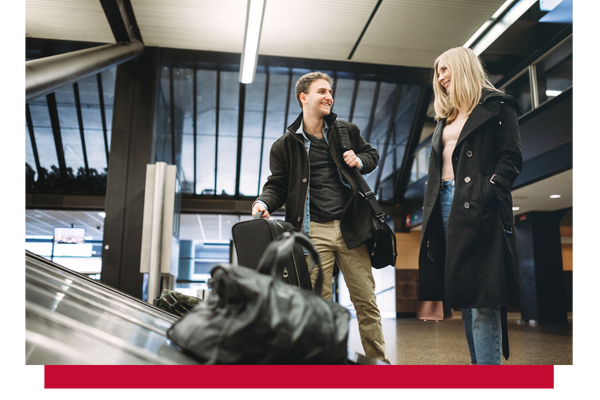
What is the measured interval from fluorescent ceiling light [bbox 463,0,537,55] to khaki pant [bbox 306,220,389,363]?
5.18 metres

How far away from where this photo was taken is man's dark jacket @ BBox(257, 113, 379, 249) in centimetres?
233

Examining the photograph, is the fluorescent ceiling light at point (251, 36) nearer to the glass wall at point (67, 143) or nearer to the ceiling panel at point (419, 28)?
the ceiling panel at point (419, 28)

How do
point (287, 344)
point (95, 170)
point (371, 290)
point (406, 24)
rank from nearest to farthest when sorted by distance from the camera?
1. point (287, 344)
2. point (371, 290)
3. point (406, 24)
4. point (95, 170)

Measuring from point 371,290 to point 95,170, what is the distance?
12735 mm

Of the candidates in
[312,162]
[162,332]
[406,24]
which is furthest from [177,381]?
[406,24]

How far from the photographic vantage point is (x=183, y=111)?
11.8 m

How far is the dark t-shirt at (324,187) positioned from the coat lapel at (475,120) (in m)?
0.73

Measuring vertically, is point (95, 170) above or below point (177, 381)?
above

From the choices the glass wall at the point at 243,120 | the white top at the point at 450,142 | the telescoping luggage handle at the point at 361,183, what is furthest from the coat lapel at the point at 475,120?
the glass wall at the point at 243,120

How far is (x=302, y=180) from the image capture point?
2.43m

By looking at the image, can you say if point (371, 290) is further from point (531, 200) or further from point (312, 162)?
point (531, 200)

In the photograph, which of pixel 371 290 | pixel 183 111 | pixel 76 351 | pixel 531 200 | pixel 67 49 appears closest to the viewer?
pixel 76 351

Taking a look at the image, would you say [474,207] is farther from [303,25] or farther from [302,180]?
[303,25]

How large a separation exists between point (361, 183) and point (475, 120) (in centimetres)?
70
